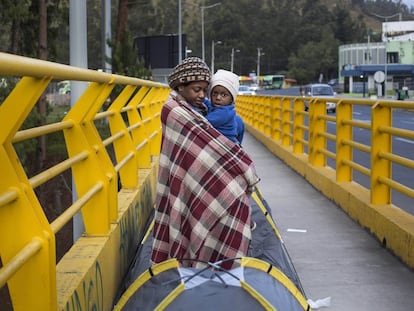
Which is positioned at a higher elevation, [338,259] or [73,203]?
[73,203]

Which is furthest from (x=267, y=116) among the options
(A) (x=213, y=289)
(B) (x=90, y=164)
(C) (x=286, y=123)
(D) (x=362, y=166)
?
(A) (x=213, y=289)

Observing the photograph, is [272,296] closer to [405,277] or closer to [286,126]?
[405,277]

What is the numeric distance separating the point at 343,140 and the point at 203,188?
618 cm

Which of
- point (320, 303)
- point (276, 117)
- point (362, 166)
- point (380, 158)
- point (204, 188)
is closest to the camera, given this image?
point (204, 188)

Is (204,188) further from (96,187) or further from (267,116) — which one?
(267,116)

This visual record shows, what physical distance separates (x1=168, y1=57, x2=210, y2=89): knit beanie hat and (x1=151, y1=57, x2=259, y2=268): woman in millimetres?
204

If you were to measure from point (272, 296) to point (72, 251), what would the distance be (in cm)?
191

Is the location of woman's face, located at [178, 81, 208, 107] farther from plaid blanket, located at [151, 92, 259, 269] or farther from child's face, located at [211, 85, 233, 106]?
child's face, located at [211, 85, 233, 106]

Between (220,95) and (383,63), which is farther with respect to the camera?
(383,63)

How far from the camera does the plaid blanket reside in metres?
4.00

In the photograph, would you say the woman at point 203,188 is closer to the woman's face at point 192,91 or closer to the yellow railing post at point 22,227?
the woman's face at point 192,91

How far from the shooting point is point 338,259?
6871mm

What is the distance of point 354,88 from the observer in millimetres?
107875

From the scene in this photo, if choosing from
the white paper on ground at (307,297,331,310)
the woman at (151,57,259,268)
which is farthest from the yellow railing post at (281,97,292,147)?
the woman at (151,57,259,268)
